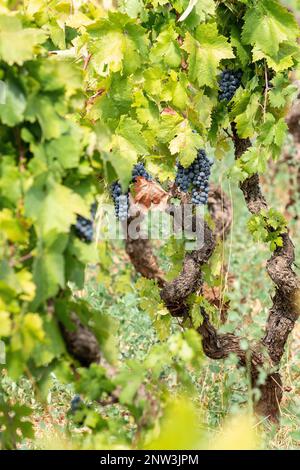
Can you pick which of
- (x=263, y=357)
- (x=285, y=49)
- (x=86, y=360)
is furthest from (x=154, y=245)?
(x=86, y=360)

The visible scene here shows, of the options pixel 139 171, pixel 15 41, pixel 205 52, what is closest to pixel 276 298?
pixel 139 171

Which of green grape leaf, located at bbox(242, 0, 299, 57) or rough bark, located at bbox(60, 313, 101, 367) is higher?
green grape leaf, located at bbox(242, 0, 299, 57)

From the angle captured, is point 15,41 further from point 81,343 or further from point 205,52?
point 205,52

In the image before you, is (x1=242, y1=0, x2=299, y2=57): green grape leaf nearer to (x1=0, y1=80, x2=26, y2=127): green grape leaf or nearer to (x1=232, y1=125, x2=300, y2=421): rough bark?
(x1=232, y1=125, x2=300, y2=421): rough bark

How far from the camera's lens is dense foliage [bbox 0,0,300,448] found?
217 centimetres

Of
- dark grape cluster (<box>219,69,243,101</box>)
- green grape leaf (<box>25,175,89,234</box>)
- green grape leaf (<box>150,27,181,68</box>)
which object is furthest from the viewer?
dark grape cluster (<box>219,69,243,101</box>)

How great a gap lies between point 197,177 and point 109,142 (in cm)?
95

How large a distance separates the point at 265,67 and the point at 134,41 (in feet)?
1.89

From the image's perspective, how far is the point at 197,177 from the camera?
3.34 meters

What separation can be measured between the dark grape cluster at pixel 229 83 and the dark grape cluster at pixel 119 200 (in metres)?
0.59

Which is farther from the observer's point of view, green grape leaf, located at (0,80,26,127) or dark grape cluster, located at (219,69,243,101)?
dark grape cluster, located at (219,69,243,101)

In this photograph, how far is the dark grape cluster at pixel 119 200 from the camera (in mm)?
3141

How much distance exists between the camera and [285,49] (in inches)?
129

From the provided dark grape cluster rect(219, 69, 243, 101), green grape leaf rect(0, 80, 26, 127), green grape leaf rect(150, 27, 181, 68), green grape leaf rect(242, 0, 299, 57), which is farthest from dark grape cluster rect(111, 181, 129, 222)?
green grape leaf rect(0, 80, 26, 127)
